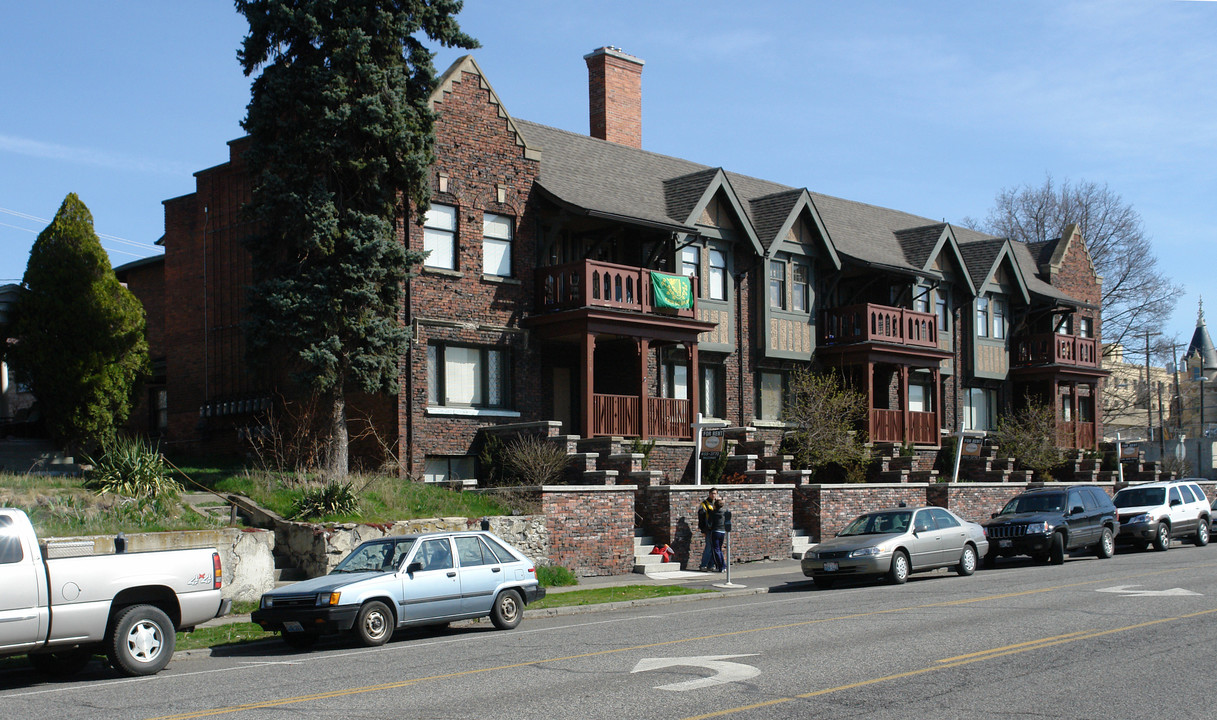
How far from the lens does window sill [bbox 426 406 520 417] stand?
26078mm

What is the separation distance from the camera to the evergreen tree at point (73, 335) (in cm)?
2547

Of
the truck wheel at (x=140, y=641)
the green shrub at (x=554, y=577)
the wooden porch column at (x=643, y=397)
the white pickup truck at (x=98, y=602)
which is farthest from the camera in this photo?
the wooden porch column at (x=643, y=397)

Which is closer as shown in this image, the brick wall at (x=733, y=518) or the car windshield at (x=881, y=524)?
the car windshield at (x=881, y=524)

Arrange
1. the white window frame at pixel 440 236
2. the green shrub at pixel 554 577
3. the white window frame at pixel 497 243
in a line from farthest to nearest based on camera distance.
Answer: the white window frame at pixel 497 243, the white window frame at pixel 440 236, the green shrub at pixel 554 577

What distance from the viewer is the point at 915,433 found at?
37.0 metres

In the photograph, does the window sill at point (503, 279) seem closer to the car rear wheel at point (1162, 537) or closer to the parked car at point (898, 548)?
the parked car at point (898, 548)

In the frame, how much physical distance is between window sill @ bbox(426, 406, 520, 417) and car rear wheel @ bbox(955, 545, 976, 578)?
421 inches

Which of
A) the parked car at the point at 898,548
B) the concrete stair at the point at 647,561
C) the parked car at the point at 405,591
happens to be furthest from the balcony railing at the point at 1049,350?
the parked car at the point at 405,591

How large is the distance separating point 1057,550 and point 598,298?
38.2ft

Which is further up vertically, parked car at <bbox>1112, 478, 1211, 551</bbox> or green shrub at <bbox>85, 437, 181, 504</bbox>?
green shrub at <bbox>85, 437, 181, 504</bbox>

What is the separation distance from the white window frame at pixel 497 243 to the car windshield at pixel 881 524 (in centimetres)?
1049

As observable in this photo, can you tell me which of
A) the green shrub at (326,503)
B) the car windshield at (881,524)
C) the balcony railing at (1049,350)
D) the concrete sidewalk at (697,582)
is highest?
the balcony railing at (1049,350)

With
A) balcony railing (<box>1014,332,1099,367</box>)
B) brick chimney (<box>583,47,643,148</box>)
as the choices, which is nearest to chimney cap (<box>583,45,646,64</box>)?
brick chimney (<box>583,47,643,148</box>)

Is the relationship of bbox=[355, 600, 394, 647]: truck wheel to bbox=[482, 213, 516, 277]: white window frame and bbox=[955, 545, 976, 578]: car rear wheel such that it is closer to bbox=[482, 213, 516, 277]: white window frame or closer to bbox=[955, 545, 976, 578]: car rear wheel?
bbox=[955, 545, 976, 578]: car rear wheel
